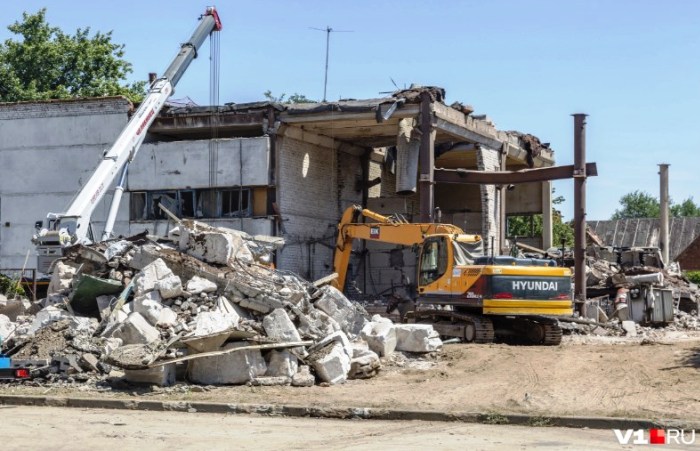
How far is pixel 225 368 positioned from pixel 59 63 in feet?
134

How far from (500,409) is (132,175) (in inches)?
1007

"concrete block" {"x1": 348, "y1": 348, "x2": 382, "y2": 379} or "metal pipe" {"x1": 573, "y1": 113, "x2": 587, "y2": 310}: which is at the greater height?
"metal pipe" {"x1": 573, "y1": 113, "x2": 587, "y2": 310}

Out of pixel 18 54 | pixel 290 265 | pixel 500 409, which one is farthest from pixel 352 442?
pixel 18 54

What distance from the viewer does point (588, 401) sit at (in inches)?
588

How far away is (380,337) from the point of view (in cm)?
1948

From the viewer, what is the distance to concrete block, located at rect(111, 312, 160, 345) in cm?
1748

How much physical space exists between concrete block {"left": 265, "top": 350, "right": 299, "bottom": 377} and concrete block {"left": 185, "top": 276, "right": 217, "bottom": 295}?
260cm

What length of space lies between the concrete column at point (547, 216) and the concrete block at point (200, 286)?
28.4 meters

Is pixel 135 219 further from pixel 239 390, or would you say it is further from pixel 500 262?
pixel 239 390

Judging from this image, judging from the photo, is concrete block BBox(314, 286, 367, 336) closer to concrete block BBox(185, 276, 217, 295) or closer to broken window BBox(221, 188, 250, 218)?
concrete block BBox(185, 276, 217, 295)

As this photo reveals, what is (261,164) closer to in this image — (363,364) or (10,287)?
(10,287)

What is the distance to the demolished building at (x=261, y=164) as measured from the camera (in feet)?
116

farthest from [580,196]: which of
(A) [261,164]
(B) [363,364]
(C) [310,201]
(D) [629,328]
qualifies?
(B) [363,364]

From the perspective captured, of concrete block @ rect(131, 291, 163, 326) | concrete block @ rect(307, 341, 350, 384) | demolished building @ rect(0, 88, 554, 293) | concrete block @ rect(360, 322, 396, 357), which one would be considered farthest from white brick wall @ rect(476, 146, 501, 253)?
concrete block @ rect(307, 341, 350, 384)
